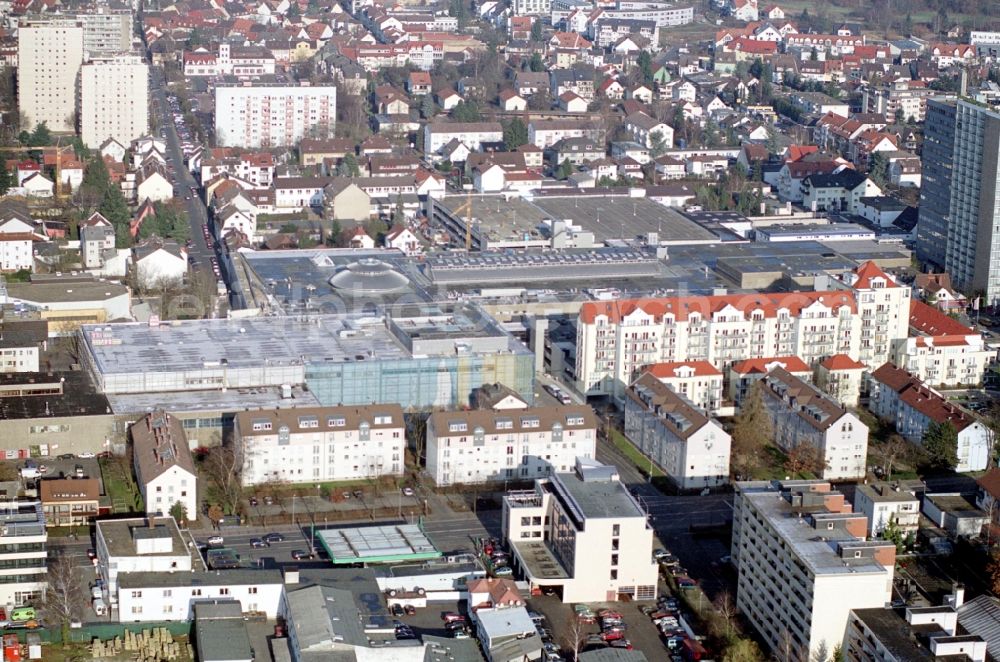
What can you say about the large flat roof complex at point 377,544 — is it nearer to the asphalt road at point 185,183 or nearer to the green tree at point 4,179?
the asphalt road at point 185,183

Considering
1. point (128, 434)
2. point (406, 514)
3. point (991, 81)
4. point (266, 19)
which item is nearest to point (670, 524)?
point (406, 514)

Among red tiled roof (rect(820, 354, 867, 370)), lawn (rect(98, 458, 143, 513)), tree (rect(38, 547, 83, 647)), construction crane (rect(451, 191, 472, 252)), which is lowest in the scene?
tree (rect(38, 547, 83, 647))

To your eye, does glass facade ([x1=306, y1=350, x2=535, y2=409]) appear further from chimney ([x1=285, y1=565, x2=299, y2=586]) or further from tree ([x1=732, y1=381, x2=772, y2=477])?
chimney ([x1=285, y1=565, x2=299, y2=586])

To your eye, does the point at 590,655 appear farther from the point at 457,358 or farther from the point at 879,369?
the point at 879,369

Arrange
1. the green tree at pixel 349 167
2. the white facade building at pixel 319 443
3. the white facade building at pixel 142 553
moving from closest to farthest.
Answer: the white facade building at pixel 142 553, the white facade building at pixel 319 443, the green tree at pixel 349 167

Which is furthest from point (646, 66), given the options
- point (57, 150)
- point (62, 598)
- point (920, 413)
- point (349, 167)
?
point (62, 598)

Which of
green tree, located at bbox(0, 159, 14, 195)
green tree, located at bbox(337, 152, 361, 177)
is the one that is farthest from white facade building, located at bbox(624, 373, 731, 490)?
green tree, located at bbox(0, 159, 14, 195)

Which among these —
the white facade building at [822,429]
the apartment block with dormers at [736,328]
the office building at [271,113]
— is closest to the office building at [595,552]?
the white facade building at [822,429]
